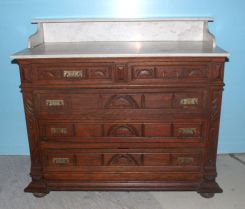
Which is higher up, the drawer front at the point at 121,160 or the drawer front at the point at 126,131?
the drawer front at the point at 126,131

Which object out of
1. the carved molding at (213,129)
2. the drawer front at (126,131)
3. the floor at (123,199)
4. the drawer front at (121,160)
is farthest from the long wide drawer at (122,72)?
the floor at (123,199)

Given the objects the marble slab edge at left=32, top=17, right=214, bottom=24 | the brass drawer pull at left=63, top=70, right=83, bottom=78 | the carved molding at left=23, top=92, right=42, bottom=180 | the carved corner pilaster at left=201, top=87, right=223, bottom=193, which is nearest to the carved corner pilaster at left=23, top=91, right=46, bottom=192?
the carved molding at left=23, top=92, right=42, bottom=180

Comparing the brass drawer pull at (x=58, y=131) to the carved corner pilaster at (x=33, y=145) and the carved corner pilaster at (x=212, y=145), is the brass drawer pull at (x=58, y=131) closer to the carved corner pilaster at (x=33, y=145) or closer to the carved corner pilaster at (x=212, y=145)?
the carved corner pilaster at (x=33, y=145)

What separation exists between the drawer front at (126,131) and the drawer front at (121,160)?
10 centimetres

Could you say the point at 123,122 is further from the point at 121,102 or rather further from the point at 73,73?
the point at 73,73

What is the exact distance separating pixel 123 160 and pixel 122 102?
1.39 feet

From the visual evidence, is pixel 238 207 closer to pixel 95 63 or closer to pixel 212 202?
pixel 212 202

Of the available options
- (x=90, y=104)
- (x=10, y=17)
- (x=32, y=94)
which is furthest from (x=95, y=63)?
(x=10, y=17)

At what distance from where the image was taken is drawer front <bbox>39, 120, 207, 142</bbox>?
199cm

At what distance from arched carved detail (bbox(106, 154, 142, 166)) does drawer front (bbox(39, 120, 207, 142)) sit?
122 mm

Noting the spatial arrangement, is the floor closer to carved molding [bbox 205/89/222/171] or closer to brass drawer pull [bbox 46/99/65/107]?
carved molding [bbox 205/89/222/171]

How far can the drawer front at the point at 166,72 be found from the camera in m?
1.86

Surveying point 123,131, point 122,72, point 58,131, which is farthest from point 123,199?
point 122,72

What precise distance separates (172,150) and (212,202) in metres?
0.46
